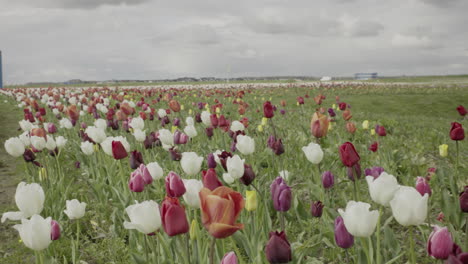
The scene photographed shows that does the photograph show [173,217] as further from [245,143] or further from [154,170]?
[245,143]

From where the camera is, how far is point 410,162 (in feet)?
18.5

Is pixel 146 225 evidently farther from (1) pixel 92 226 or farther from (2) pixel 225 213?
(1) pixel 92 226

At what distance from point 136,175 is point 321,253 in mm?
1716

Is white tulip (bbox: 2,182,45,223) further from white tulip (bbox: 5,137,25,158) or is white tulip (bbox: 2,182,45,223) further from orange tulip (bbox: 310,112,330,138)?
orange tulip (bbox: 310,112,330,138)

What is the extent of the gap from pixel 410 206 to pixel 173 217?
1.10m

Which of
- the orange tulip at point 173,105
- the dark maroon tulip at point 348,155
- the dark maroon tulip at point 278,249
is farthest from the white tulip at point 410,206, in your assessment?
the orange tulip at point 173,105

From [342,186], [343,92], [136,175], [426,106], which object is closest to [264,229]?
[136,175]

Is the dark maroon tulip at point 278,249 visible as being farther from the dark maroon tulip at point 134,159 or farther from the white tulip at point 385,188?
the dark maroon tulip at point 134,159

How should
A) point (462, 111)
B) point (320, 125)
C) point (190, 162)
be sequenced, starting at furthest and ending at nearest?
1. point (462, 111)
2. point (320, 125)
3. point (190, 162)

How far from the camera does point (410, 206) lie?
5.77ft

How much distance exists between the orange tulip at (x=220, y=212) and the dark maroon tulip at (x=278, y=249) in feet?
0.73

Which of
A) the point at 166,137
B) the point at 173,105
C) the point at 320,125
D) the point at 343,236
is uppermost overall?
the point at 173,105

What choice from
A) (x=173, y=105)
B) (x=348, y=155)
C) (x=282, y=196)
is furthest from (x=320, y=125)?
(x=173, y=105)

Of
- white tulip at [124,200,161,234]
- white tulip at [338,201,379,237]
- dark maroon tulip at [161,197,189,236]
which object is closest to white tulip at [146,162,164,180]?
white tulip at [124,200,161,234]
